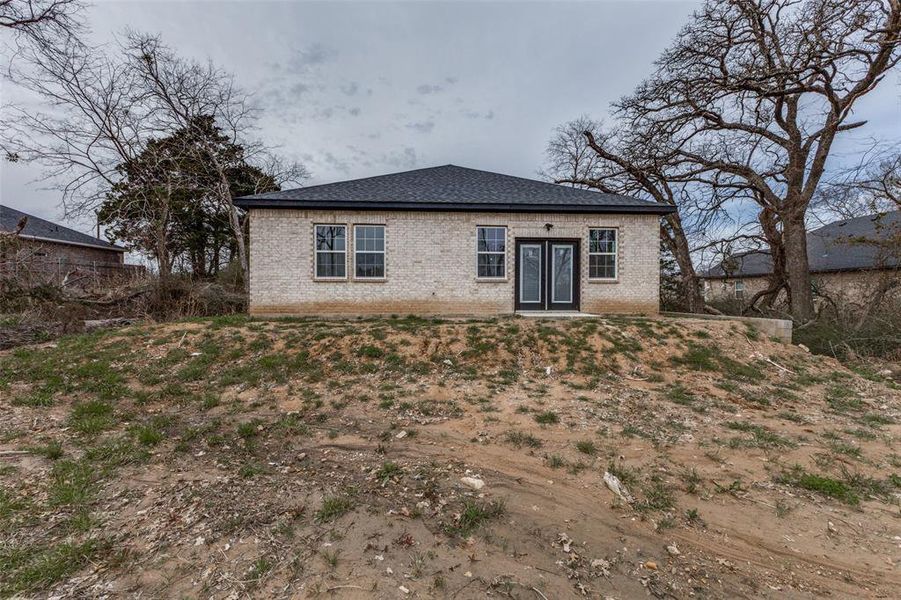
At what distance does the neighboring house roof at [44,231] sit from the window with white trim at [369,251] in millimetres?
17498

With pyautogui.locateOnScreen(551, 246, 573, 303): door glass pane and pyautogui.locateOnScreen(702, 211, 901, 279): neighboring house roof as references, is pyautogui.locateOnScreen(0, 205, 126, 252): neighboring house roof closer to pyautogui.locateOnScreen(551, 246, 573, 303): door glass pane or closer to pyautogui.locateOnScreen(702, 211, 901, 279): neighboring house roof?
pyautogui.locateOnScreen(551, 246, 573, 303): door glass pane

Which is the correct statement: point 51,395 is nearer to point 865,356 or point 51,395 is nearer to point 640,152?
point 865,356

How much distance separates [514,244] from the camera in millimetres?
11430

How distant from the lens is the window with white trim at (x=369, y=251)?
11.1m

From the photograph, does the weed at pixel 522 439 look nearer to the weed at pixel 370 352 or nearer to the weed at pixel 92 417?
the weed at pixel 370 352

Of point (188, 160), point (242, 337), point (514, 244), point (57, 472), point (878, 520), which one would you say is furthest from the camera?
point (188, 160)

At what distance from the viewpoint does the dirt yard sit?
2.43 m

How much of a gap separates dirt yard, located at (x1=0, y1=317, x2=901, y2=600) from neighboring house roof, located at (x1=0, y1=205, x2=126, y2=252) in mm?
16945

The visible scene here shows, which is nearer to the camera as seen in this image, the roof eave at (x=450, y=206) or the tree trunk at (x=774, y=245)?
the roof eave at (x=450, y=206)

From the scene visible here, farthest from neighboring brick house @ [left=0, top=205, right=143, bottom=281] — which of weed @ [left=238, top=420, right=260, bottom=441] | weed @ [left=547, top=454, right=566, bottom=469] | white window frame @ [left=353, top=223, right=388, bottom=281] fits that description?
weed @ [left=547, top=454, right=566, bottom=469]

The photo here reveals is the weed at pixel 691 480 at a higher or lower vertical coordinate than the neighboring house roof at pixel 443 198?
lower

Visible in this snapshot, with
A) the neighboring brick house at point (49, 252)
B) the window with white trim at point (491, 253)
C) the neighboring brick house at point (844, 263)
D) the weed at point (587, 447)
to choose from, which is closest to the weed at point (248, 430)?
the weed at point (587, 447)

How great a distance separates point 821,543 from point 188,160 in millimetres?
22392

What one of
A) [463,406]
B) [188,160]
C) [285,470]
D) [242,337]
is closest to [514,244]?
[463,406]
